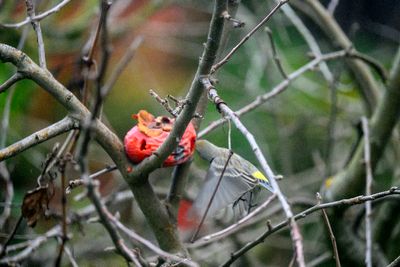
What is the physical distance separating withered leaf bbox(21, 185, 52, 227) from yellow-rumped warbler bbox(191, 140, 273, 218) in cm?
46

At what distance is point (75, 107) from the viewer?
151cm

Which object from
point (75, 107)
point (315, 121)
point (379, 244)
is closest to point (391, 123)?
point (379, 244)

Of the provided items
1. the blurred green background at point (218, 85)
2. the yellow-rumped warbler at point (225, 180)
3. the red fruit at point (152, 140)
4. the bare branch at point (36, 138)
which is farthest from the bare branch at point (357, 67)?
the bare branch at point (36, 138)

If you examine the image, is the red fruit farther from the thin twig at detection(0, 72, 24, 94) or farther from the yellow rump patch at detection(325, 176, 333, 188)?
the yellow rump patch at detection(325, 176, 333, 188)

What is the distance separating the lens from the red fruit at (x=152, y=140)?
1.61 metres

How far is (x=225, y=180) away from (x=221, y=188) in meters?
0.03

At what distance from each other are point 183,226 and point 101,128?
130 centimetres

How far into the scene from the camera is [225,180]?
1.80 m

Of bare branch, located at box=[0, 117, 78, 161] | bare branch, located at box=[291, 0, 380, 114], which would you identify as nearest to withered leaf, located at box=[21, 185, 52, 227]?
bare branch, located at box=[0, 117, 78, 161]

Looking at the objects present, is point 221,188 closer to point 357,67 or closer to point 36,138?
point 36,138

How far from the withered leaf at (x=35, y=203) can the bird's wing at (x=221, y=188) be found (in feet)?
1.60

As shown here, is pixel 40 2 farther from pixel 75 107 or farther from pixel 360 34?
pixel 360 34

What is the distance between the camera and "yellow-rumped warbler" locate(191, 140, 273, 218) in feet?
5.71

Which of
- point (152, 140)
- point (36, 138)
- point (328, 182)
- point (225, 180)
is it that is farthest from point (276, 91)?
point (36, 138)
